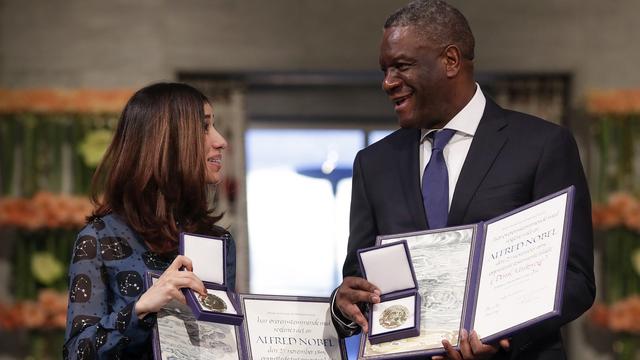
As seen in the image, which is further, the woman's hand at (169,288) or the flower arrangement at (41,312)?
the flower arrangement at (41,312)

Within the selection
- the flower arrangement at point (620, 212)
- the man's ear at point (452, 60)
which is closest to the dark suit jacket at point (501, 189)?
the man's ear at point (452, 60)

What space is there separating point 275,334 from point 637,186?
12.8 ft

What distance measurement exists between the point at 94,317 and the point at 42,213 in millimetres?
3659

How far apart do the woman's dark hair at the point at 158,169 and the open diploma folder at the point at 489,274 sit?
0.50 meters

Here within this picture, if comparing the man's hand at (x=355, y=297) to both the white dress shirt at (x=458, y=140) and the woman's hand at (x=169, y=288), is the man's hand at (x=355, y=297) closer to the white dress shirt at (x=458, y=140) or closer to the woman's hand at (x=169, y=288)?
the white dress shirt at (x=458, y=140)

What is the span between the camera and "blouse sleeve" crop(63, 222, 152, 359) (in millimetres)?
2420

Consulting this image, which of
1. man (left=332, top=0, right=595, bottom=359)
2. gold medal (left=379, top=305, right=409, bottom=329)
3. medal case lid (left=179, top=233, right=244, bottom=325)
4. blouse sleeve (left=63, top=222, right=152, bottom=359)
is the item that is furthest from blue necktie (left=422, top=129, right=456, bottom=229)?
blouse sleeve (left=63, top=222, right=152, bottom=359)

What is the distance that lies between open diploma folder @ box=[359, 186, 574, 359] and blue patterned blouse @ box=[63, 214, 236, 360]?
489mm

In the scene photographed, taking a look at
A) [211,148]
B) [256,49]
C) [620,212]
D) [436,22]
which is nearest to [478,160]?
[436,22]

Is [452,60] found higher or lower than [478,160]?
higher

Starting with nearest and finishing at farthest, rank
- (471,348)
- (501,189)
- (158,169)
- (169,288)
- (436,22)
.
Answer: (471,348), (169,288), (501,189), (158,169), (436,22)

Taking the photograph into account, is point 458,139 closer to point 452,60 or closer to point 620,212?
point 452,60

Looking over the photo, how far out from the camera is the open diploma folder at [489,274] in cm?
224

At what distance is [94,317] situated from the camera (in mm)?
2453
